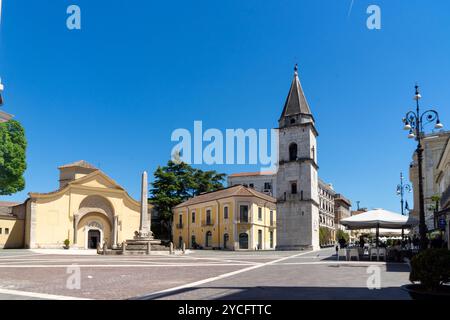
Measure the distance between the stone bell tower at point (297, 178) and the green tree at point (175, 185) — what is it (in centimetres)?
1849

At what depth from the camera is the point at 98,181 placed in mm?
50906

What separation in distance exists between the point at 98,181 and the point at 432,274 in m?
47.8

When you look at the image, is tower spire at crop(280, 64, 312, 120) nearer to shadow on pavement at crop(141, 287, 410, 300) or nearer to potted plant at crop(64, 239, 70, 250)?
potted plant at crop(64, 239, 70, 250)

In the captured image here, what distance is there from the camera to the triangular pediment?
162 feet

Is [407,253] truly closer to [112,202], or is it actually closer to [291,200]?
[291,200]

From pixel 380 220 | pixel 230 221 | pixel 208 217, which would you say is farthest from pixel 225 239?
pixel 380 220

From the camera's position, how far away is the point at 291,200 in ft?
156

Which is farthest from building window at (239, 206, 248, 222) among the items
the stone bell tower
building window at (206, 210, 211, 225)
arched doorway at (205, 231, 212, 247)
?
arched doorway at (205, 231, 212, 247)

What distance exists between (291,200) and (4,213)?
→ 32419 mm

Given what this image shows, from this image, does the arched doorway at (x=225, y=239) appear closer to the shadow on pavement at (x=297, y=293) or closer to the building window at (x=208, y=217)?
the building window at (x=208, y=217)

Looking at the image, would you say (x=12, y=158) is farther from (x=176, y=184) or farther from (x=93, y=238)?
(x=176, y=184)

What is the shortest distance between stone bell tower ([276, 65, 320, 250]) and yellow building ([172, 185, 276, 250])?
3.27 meters

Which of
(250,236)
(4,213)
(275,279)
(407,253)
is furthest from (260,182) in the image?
(275,279)
